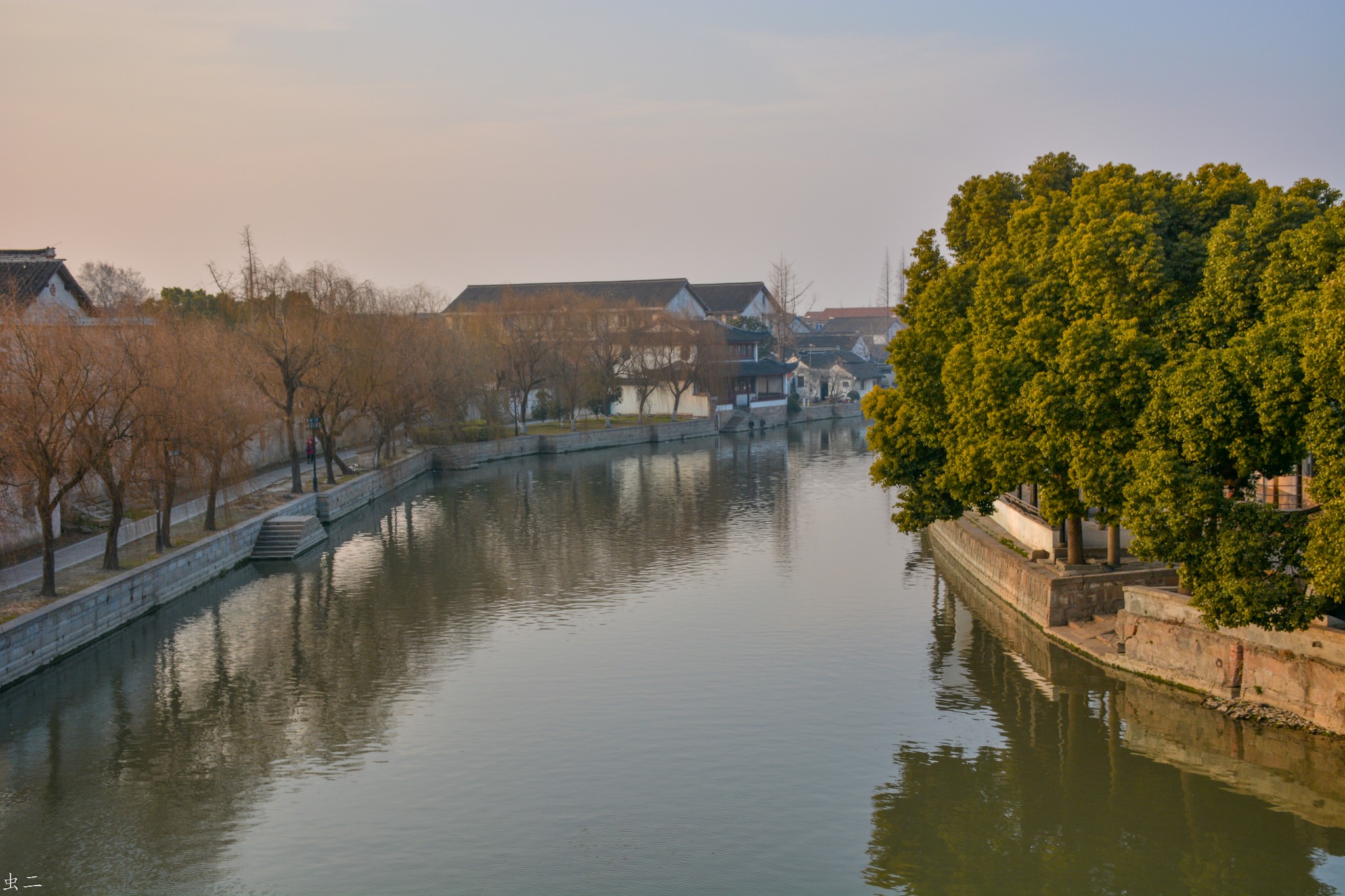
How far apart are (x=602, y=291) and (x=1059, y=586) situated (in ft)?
236

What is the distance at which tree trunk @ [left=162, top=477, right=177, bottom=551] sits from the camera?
88.5 feet

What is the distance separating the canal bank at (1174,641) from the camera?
16312 mm

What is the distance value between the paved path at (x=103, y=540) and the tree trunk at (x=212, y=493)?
15.3 inches

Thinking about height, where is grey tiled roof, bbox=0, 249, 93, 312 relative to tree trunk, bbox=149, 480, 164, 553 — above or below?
above

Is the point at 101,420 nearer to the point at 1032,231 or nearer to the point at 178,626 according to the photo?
A: the point at 178,626

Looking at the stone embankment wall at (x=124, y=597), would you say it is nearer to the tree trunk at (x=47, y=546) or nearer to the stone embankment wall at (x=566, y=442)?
the tree trunk at (x=47, y=546)

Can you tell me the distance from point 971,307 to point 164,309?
21538mm

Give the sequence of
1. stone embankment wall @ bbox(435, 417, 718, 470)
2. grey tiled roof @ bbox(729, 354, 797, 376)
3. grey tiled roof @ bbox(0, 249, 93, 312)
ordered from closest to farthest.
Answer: grey tiled roof @ bbox(0, 249, 93, 312) < stone embankment wall @ bbox(435, 417, 718, 470) < grey tiled roof @ bbox(729, 354, 797, 376)

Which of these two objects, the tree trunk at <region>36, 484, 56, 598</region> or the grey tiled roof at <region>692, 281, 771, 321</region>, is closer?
the tree trunk at <region>36, 484, 56, 598</region>

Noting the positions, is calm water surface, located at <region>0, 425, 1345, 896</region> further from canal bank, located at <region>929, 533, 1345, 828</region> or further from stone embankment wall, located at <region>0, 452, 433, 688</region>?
stone embankment wall, located at <region>0, 452, 433, 688</region>

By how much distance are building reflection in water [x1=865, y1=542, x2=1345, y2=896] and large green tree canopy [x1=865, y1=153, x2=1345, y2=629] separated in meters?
2.06

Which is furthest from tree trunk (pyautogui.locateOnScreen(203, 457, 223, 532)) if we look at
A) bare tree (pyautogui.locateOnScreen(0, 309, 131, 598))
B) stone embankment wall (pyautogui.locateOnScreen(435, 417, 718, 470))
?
stone embankment wall (pyautogui.locateOnScreen(435, 417, 718, 470))

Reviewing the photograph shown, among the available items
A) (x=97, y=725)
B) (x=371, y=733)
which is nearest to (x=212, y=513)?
(x=97, y=725)

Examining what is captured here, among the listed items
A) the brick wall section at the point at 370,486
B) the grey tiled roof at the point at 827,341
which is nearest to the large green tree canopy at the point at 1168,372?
the brick wall section at the point at 370,486
